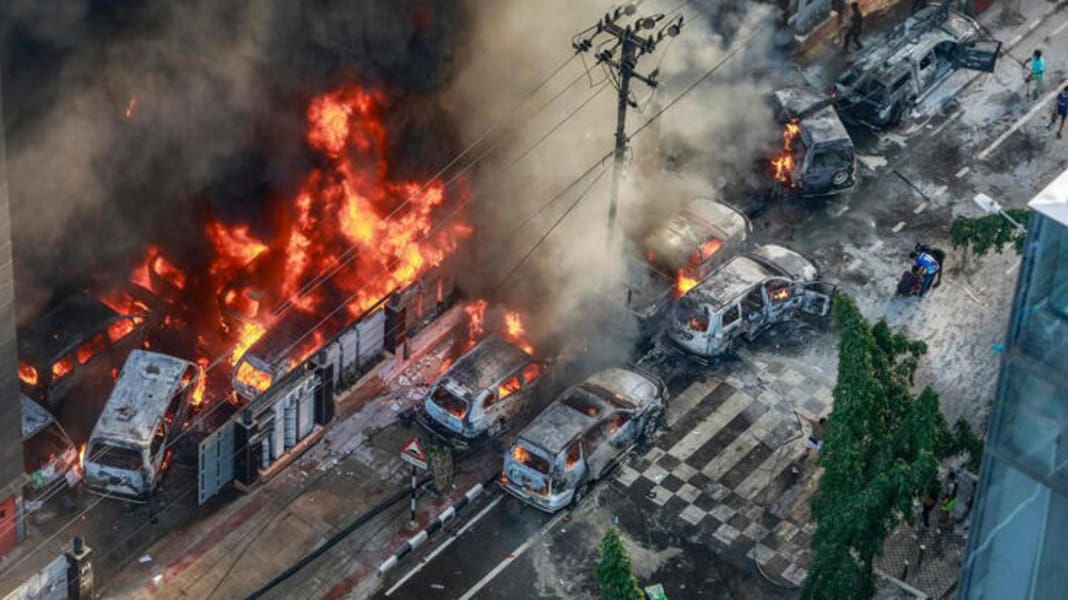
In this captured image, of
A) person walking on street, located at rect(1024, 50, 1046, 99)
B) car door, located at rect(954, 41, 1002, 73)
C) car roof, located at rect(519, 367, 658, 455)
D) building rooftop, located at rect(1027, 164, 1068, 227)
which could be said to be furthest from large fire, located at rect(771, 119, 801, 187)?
building rooftop, located at rect(1027, 164, 1068, 227)

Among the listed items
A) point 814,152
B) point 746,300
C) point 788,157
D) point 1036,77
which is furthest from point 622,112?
point 1036,77

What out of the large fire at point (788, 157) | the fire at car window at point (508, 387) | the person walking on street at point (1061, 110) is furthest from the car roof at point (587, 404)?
the person walking on street at point (1061, 110)

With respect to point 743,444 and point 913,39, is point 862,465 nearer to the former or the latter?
point 743,444

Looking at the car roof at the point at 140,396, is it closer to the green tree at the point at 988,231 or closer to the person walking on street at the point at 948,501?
the person walking on street at the point at 948,501

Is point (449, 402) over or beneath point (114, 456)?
beneath

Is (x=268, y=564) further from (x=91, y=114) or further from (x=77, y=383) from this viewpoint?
(x=91, y=114)

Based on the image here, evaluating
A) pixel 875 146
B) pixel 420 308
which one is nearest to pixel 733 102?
pixel 875 146
